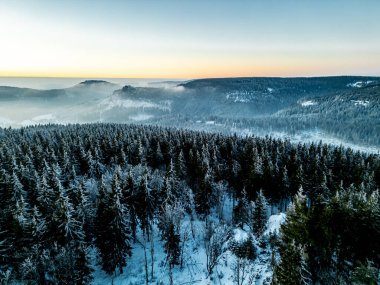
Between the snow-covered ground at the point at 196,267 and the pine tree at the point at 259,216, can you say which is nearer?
the snow-covered ground at the point at 196,267

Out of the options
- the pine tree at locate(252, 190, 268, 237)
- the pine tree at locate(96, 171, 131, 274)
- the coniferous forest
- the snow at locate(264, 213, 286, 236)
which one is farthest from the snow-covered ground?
the pine tree at locate(96, 171, 131, 274)

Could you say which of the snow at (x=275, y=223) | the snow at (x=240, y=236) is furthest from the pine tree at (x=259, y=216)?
the snow at (x=240, y=236)

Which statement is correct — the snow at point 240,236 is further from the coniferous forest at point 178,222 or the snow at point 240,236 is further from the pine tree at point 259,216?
the pine tree at point 259,216

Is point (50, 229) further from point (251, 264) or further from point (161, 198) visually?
point (251, 264)

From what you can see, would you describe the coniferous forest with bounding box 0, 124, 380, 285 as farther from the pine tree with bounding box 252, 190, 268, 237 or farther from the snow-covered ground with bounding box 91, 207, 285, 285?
the snow-covered ground with bounding box 91, 207, 285, 285

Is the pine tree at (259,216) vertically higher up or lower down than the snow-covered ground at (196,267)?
higher up

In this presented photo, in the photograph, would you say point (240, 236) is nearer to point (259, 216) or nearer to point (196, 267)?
point (259, 216)

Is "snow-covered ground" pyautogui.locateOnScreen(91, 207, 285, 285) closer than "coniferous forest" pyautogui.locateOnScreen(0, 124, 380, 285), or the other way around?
"coniferous forest" pyautogui.locateOnScreen(0, 124, 380, 285)

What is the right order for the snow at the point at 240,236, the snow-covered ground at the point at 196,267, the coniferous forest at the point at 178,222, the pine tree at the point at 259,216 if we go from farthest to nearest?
1. the pine tree at the point at 259,216
2. the snow at the point at 240,236
3. the snow-covered ground at the point at 196,267
4. the coniferous forest at the point at 178,222

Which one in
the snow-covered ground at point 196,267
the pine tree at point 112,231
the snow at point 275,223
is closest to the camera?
the snow-covered ground at point 196,267

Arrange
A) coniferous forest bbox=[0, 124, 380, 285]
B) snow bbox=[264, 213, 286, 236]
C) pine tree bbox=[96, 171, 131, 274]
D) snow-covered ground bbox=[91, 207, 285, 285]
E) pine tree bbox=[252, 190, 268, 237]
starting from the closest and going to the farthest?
coniferous forest bbox=[0, 124, 380, 285]
snow-covered ground bbox=[91, 207, 285, 285]
pine tree bbox=[96, 171, 131, 274]
snow bbox=[264, 213, 286, 236]
pine tree bbox=[252, 190, 268, 237]

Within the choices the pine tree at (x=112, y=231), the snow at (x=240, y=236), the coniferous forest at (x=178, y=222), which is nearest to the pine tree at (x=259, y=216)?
the coniferous forest at (x=178, y=222)
